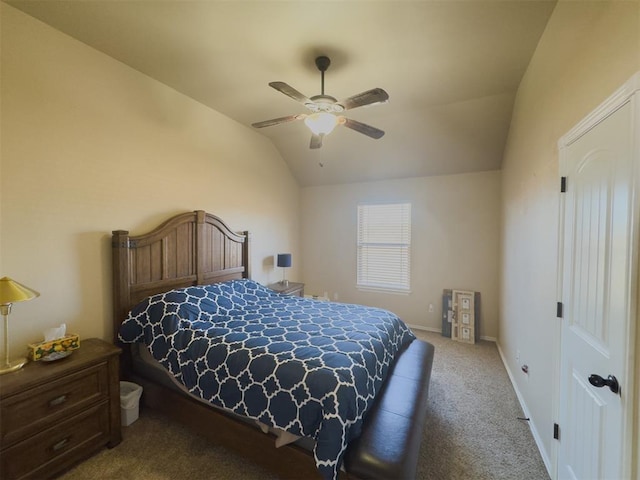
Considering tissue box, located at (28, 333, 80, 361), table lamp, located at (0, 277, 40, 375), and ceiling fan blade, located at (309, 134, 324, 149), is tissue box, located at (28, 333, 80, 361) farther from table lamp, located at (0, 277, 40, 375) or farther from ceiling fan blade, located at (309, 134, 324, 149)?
ceiling fan blade, located at (309, 134, 324, 149)

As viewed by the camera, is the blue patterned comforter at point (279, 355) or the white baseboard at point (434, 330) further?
the white baseboard at point (434, 330)

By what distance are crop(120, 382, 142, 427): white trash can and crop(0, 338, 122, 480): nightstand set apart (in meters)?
0.19

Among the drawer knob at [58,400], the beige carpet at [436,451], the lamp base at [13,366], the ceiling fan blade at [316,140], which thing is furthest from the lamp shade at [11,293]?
the ceiling fan blade at [316,140]

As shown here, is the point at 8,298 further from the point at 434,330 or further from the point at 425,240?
the point at 434,330

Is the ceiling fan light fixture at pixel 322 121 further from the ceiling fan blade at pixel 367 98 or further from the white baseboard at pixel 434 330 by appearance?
the white baseboard at pixel 434 330

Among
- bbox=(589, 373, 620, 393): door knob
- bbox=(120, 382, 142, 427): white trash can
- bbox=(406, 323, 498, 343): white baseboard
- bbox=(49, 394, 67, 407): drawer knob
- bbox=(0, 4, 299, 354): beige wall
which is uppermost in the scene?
bbox=(0, 4, 299, 354): beige wall

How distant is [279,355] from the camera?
5.82 ft

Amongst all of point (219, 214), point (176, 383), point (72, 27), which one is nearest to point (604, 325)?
point (176, 383)

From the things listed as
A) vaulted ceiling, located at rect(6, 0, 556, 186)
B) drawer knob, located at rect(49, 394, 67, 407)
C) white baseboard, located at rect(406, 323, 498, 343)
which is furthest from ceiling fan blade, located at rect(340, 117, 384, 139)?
white baseboard, located at rect(406, 323, 498, 343)

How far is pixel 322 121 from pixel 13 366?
2.60 m

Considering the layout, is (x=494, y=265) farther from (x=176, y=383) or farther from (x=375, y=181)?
(x=176, y=383)

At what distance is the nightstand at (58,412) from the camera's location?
5.02ft

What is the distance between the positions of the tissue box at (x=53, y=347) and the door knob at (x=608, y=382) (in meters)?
3.02

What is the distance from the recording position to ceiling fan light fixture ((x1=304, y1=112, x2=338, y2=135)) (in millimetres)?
2139
